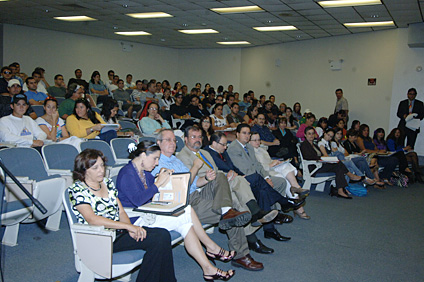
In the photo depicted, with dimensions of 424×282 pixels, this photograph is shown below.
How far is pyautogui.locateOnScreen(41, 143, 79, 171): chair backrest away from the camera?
3.99 meters

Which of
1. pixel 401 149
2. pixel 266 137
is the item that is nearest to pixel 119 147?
pixel 266 137

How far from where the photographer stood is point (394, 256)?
384 cm

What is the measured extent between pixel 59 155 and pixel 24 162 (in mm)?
469

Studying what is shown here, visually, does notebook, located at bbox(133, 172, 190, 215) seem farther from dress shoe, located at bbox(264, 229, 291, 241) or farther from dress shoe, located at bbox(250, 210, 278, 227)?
dress shoe, located at bbox(264, 229, 291, 241)

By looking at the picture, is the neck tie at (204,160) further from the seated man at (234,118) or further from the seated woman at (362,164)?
the seated man at (234,118)

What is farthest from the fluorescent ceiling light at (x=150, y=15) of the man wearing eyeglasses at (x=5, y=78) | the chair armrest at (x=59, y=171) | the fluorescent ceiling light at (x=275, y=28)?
the chair armrest at (x=59, y=171)

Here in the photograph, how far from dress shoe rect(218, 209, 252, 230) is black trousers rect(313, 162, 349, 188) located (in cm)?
317

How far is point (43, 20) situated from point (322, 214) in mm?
9451

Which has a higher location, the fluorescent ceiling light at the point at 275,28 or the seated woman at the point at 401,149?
the fluorescent ceiling light at the point at 275,28

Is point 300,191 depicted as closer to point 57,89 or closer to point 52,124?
point 52,124

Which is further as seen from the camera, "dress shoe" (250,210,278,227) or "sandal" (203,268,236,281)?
"dress shoe" (250,210,278,227)

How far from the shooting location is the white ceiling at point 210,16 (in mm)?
8234

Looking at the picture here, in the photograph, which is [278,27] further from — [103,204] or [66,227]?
[103,204]

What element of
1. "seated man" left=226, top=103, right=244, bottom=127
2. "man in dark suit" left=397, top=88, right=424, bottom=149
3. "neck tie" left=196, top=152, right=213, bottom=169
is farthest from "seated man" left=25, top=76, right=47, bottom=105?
"man in dark suit" left=397, top=88, right=424, bottom=149
